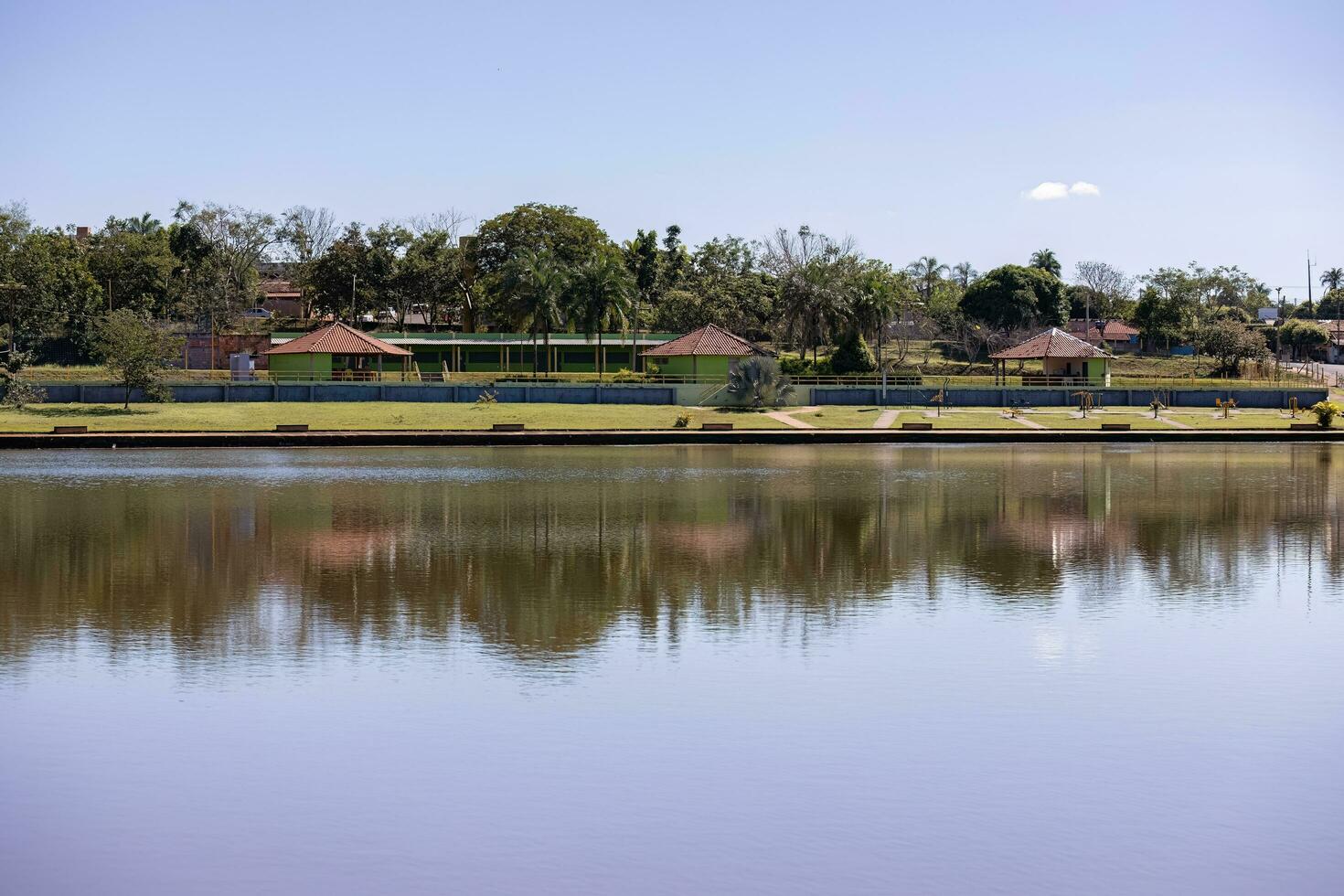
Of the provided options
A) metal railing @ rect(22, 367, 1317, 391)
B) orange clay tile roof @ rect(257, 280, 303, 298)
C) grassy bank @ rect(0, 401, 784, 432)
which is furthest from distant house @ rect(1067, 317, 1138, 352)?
orange clay tile roof @ rect(257, 280, 303, 298)

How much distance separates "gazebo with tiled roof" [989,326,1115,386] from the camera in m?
74.1

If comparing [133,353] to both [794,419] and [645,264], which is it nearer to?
[794,419]

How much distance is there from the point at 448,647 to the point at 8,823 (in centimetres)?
557

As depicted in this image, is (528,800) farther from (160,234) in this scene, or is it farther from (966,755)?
(160,234)

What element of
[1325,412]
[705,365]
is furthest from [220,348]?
[1325,412]

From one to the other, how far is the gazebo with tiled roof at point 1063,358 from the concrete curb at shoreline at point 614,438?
1629cm

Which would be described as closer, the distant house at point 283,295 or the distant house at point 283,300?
the distant house at point 283,295

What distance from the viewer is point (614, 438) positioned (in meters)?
53.8

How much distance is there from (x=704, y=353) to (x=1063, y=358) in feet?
65.8

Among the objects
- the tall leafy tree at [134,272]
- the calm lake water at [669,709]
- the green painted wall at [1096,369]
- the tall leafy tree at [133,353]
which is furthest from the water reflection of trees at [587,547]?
the tall leafy tree at [134,272]

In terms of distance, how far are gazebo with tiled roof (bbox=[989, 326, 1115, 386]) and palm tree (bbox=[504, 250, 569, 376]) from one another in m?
26.0

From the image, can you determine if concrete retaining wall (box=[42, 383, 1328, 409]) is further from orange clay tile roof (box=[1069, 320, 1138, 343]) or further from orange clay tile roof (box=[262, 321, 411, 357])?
orange clay tile roof (box=[1069, 320, 1138, 343])

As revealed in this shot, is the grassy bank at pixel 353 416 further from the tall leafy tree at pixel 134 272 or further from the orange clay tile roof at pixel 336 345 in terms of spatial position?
the tall leafy tree at pixel 134 272

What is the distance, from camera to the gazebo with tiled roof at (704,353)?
2899 inches
